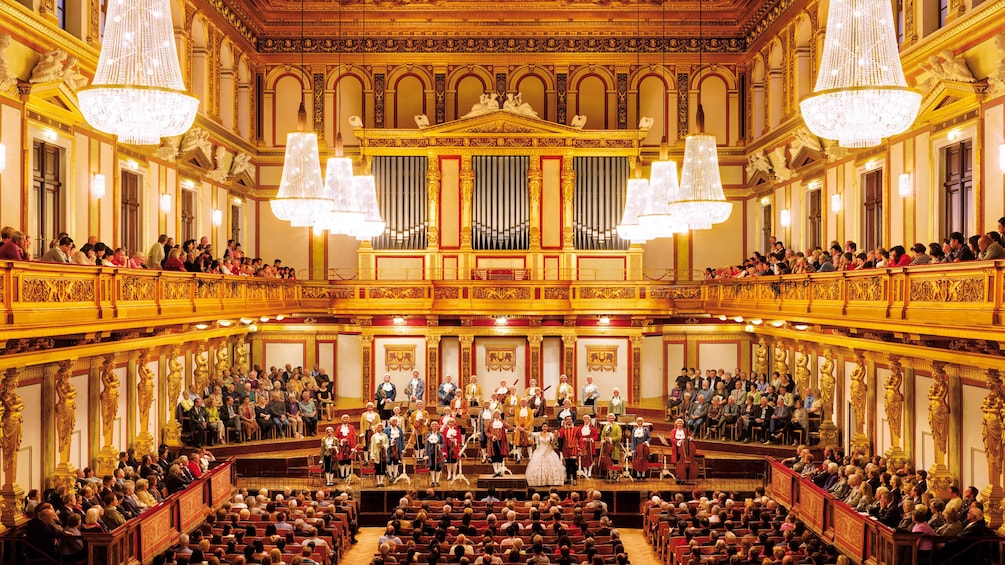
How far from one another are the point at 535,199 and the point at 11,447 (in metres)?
16.0

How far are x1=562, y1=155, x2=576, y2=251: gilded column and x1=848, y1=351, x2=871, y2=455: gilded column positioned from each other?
9.53 metres

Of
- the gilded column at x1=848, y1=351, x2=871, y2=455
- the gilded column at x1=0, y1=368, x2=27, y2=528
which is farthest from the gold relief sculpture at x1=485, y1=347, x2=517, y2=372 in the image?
the gilded column at x1=0, y1=368, x2=27, y2=528

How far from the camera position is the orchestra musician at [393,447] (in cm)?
1888

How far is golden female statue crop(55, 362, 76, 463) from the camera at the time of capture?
1462 centimetres

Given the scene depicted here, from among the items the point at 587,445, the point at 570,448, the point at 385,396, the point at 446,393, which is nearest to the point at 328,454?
the point at 385,396

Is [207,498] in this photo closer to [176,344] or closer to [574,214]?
[176,344]

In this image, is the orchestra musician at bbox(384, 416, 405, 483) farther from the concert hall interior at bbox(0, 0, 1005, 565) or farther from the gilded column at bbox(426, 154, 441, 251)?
the gilded column at bbox(426, 154, 441, 251)

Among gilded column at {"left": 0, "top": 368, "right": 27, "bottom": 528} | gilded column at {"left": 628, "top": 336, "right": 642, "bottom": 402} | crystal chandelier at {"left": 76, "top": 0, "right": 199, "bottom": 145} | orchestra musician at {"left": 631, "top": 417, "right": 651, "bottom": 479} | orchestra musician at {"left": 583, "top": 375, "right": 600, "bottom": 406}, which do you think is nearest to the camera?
crystal chandelier at {"left": 76, "top": 0, "right": 199, "bottom": 145}

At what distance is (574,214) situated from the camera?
2630 cm

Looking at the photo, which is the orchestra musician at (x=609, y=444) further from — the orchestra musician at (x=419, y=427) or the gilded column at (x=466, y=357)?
the gilded column at (x=466, y=357)

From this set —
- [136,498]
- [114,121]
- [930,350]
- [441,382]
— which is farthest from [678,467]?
[114,121]

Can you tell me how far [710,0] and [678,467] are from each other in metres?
14.1

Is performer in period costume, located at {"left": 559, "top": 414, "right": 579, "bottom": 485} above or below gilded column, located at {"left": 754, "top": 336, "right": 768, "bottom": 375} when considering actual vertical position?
below

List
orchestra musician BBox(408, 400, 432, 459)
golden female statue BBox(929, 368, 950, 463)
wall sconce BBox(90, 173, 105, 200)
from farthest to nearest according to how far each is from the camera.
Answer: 1. orchestra musician BBox(408, 400, 432, 459)
2. wall sconce BBox(90, 173, 105, 200)
3. golden female statue BBox(929, 368, 950, 463)
